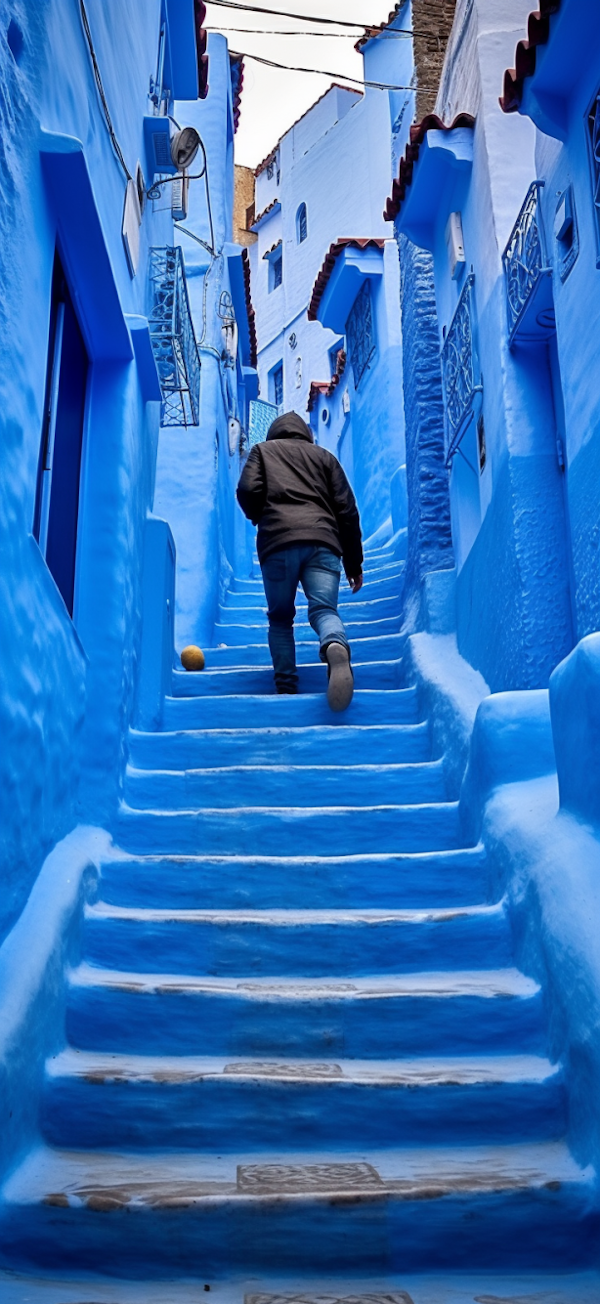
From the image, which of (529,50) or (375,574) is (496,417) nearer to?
(529,50)

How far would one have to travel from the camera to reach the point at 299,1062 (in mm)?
3133

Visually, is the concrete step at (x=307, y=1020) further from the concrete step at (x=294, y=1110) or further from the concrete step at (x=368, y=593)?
the concrete step at (x=368, y=593)

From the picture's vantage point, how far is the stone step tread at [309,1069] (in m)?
2.92

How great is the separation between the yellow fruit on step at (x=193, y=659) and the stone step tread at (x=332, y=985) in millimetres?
3883

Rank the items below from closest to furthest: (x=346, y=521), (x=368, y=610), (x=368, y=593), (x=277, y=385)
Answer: (x=346, y=521) → (x=368, y=610) → (x=368, y=593) → (x=277, y=385)

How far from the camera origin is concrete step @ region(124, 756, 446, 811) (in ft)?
15.7

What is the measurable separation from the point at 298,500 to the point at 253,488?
0.26 m

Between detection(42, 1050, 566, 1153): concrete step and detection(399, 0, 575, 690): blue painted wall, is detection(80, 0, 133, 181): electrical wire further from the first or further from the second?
detection(42, 1050, 566, 1153): concrete step

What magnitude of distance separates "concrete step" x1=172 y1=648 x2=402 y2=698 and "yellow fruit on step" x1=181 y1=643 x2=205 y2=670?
60 cm

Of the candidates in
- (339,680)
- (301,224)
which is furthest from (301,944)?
(301,224)

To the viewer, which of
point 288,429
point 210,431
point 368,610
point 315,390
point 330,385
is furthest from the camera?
point 315,390

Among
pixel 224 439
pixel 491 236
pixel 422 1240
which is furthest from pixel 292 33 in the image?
→ pixel 422 1240

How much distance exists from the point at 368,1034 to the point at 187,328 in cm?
497

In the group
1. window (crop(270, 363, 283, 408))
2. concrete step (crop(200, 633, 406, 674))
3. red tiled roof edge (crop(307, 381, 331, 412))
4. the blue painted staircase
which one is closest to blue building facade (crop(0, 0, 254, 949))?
the blue painted staircase
